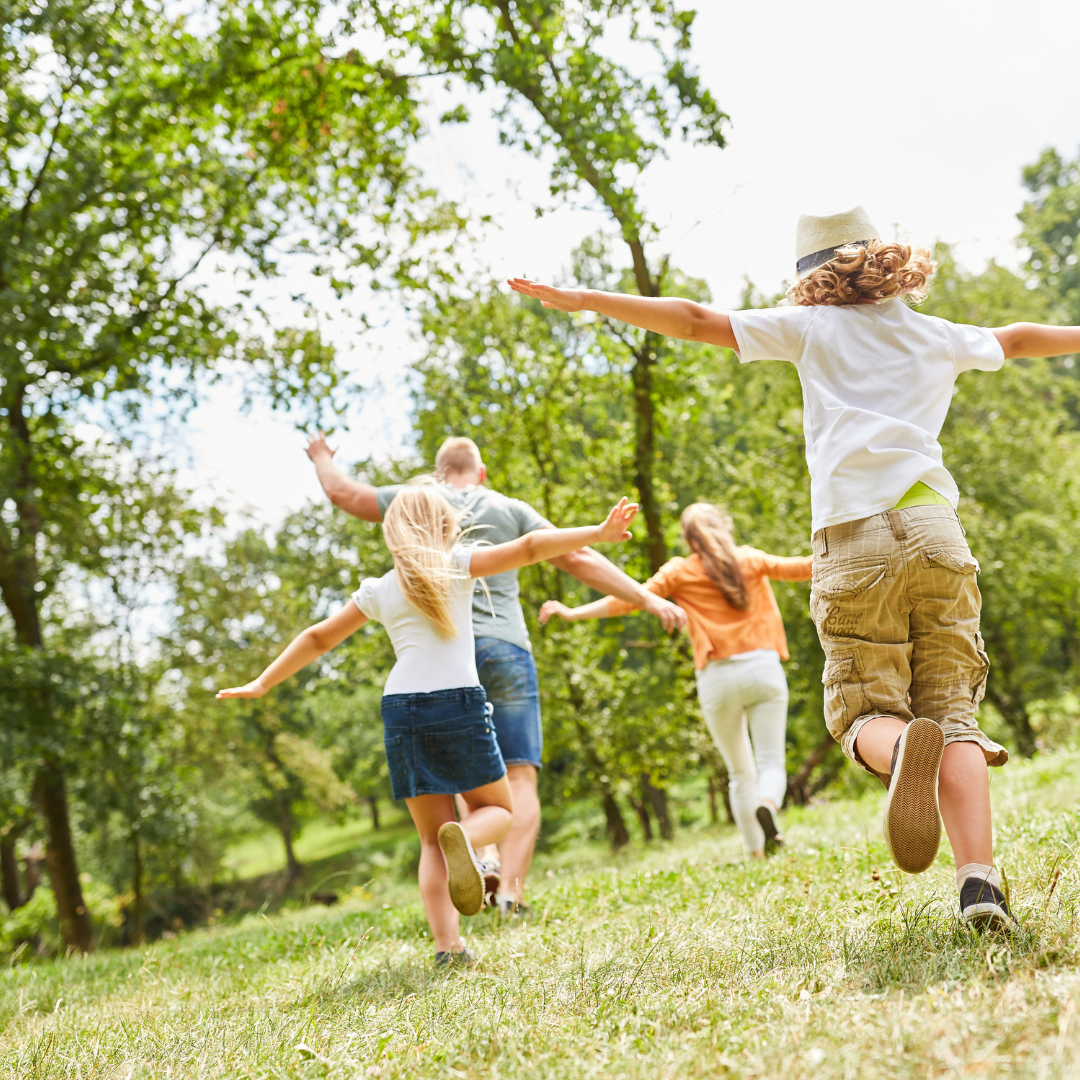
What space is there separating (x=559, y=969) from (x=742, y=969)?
0.64 m

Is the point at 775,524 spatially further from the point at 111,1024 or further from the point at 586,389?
the point at 111,1024

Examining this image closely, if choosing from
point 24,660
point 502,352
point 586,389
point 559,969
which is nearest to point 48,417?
point 24,660

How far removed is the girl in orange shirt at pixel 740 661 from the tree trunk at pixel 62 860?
900 cm

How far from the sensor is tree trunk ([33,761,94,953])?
1105 centimetres

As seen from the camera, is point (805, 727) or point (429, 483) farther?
point (805, 727)

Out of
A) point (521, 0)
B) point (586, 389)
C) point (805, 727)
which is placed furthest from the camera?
point (805, 727)

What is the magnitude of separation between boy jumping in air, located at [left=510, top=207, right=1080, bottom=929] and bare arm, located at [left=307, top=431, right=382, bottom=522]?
7.49 feet

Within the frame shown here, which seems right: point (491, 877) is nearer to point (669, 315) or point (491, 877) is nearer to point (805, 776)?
point (669, 315)

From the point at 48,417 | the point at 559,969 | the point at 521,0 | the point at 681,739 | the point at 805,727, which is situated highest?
the point at 521,0

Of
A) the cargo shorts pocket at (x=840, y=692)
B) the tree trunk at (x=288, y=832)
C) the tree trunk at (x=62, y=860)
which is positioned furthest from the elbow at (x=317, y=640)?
the tree trunk at (x=288, y=832)

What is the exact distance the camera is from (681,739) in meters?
11.6

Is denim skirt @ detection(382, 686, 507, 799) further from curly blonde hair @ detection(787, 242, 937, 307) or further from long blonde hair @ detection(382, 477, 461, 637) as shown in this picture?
curly blonde hair @ detection(787, 242, 937, 307)

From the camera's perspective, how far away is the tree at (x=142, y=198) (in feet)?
28.2

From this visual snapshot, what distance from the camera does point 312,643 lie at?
381cm
